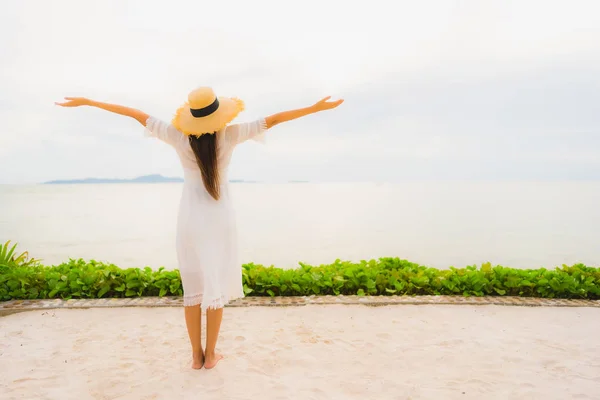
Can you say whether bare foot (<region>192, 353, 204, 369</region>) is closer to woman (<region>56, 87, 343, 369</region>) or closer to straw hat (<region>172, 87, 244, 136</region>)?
woman (<region>56, 87, 343, 369</region>)

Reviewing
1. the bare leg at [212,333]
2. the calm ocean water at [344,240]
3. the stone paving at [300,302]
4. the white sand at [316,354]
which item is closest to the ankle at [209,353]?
the bare leg at [212,333]

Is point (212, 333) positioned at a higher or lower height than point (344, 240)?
lower

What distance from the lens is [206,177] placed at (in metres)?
3.59

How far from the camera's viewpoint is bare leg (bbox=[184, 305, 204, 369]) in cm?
382

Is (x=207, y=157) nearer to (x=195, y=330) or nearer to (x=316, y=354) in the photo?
(x=195, y=330)

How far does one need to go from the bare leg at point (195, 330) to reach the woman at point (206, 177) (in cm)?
2

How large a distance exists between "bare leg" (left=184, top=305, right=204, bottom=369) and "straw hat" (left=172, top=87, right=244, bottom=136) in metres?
1.57

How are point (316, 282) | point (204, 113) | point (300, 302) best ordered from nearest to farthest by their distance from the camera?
point (204, 113), point (300, 302), point (316, 282)

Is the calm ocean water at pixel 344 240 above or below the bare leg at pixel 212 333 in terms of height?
above

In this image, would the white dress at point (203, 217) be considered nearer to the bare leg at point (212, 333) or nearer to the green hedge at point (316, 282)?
the bare leg at point (212, 333)

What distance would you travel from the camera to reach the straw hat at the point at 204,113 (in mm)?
3455

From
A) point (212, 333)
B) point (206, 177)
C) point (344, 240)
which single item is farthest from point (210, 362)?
point (344, 240)

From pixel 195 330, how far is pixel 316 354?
1.27 meters

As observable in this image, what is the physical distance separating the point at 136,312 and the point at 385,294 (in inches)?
138
